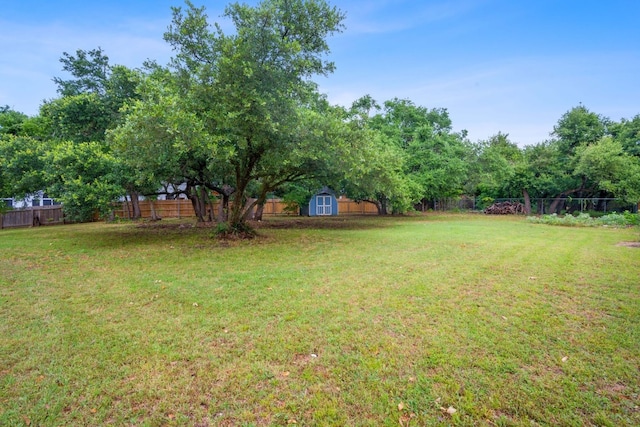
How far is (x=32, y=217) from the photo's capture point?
1709 cm

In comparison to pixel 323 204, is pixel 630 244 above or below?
below

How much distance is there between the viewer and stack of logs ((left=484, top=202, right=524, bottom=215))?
82.8ft

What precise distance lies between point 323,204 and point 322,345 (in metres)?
23.8

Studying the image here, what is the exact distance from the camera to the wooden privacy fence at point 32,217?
16.2 meters

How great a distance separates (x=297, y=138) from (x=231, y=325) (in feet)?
18.1

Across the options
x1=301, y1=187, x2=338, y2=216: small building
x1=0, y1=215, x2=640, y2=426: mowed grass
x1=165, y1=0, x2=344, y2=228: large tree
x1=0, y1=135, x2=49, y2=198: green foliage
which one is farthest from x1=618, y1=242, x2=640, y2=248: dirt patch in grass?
x1=301, y1=187, x2=338, y2=216: small building

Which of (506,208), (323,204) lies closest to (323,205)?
(323,204)

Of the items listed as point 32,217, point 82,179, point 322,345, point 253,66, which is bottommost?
point 322,345

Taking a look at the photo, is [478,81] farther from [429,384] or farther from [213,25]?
[429,384]

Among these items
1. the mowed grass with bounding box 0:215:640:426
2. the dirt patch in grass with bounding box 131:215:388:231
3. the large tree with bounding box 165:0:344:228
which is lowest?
the mowed grass with bounding box 0:215:640:426

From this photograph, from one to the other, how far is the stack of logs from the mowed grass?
20799 millimetres

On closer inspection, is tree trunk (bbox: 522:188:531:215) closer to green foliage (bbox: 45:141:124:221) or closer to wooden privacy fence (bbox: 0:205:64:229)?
green foliage (bbox: 45:141:124:221)

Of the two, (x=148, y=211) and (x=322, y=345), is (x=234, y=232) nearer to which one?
(x=322, y=345)

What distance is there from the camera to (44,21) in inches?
385
